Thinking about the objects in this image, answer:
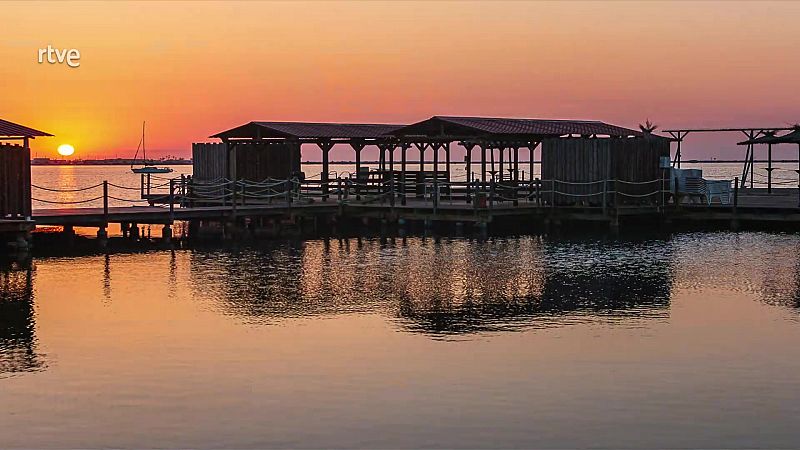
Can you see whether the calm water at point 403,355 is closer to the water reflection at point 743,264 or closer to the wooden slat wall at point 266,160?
the water reflection at point 743,264

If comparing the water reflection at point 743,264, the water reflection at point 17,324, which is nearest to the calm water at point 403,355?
the water reflection at point 17,324

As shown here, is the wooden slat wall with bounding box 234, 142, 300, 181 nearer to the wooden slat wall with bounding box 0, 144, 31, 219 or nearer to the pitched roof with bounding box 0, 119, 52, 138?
the pitched roof with bounding box 0, 119, 52, 138

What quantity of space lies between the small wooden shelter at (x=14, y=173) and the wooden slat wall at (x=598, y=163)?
63.2 feet

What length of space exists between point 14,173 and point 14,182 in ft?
0.90

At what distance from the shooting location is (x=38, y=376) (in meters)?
15.0

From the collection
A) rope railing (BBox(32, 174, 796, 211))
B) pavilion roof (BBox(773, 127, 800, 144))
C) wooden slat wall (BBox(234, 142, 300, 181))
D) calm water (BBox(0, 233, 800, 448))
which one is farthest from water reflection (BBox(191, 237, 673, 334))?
pavilion roof (BBox(773, 127, 800, 144))

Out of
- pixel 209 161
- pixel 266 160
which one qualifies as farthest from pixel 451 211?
pixel 209 161

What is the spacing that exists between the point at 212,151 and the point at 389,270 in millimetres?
20968

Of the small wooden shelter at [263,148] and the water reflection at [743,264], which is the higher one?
the small wooden shelter at [263,148]

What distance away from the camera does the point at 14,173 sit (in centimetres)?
3284

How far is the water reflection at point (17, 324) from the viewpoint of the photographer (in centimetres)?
1584

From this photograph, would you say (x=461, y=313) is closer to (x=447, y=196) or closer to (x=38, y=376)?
(x=38, y=376)

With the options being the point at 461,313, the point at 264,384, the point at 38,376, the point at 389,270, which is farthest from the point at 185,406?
the point at 389,270

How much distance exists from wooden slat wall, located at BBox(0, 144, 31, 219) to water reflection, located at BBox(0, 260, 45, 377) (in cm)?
464
